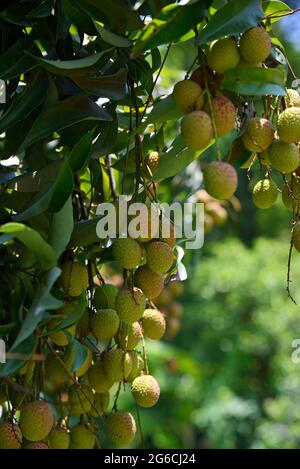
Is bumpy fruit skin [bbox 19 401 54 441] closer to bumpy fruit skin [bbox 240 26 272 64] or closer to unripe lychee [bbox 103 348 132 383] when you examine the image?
unripe lychee [bbox 103 348 132 383]

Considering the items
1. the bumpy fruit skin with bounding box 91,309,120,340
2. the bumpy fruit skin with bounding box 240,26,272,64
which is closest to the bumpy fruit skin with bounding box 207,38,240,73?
the bumpy fruit skin with bounding box 240,26,272,64

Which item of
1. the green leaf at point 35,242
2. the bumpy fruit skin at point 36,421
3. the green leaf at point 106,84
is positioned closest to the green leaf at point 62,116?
the green leaf at point 106,84

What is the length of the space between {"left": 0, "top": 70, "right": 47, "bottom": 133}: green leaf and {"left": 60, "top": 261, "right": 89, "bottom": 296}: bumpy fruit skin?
0.13 meters

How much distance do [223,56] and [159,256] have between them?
0.17 m

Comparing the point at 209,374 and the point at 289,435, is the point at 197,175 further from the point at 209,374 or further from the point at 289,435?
the point at 209,374

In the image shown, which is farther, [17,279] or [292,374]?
[292,374]

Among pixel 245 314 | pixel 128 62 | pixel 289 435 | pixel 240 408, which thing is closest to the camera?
pixel 128 62

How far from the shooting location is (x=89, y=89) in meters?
0.65

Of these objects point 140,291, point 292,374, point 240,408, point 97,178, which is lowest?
point 240,408

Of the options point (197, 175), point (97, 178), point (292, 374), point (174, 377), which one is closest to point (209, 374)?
point (174, 377)

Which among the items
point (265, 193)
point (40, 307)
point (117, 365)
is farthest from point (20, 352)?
point (265, 193)

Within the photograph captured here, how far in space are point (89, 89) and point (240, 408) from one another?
2.71m

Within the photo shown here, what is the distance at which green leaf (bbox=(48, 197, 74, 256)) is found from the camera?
58 cm

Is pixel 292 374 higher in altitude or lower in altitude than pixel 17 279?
lower
